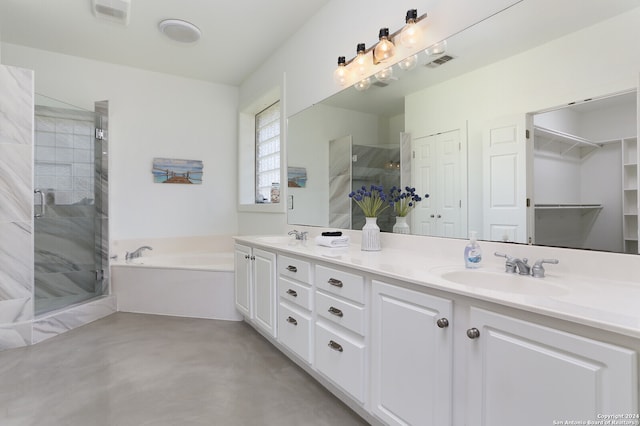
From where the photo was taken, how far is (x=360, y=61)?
7.14 ft

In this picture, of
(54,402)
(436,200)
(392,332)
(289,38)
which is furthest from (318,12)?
(54,402)

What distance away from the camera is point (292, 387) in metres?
1.96

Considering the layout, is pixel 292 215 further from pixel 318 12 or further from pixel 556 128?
pixel 556 128

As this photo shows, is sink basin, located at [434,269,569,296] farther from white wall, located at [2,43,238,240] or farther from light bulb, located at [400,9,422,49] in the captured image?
white wall, located at [2,43,238,240]

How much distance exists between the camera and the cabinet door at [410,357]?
1.12m

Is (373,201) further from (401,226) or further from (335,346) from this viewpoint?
(335,346)

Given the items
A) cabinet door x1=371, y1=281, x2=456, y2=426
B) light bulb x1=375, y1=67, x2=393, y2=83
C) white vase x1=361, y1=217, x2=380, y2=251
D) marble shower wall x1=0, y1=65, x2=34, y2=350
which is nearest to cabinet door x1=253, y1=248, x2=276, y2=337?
white vase x1=361, y1=217, x2=380, y2=251

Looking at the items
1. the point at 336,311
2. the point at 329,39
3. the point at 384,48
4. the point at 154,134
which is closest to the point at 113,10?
the point at 154,134

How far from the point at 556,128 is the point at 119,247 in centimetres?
406

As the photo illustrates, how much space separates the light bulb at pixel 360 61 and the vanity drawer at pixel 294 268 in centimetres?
132

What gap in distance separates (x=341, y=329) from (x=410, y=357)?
0.45m

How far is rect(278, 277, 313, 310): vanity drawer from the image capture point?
1864 millimetres

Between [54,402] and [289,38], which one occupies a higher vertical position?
[289,38]

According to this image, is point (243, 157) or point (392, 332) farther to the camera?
point (243, 157)
